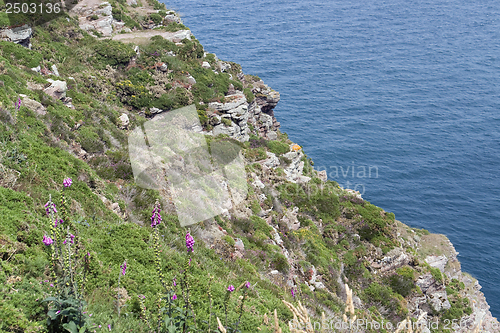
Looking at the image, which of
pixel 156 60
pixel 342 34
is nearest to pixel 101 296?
pixel 156 60

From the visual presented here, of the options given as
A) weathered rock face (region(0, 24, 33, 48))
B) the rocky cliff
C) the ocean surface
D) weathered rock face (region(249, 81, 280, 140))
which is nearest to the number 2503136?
the rocky cliff

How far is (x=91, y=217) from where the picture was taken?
10.1m

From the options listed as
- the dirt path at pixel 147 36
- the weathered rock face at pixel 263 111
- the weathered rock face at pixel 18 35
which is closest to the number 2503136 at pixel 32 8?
the weathered rock face at pixel 18 35

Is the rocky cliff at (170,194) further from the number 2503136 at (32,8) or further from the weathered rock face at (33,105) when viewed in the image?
the number 2503136 at (32,8)

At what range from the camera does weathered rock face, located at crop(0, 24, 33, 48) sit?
20000 millimetres

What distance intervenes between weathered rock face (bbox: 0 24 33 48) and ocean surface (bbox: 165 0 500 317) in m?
40.4

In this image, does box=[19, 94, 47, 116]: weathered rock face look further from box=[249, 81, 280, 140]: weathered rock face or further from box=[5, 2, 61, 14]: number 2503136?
box=[249, 81, 280, 140]: weathered rock face

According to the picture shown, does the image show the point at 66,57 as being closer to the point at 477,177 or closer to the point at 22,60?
the point at 22,60

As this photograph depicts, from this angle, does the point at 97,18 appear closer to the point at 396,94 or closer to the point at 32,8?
the point at 32,8

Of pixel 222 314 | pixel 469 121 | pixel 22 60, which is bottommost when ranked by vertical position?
pixel 469 121

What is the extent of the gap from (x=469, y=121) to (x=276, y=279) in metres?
62.7

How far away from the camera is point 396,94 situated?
234 ft

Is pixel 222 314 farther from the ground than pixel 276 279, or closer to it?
farther from the ground

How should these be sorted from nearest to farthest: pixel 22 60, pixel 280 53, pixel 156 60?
pixel 22 60 → pixel 156 60 → pixel 280 53
